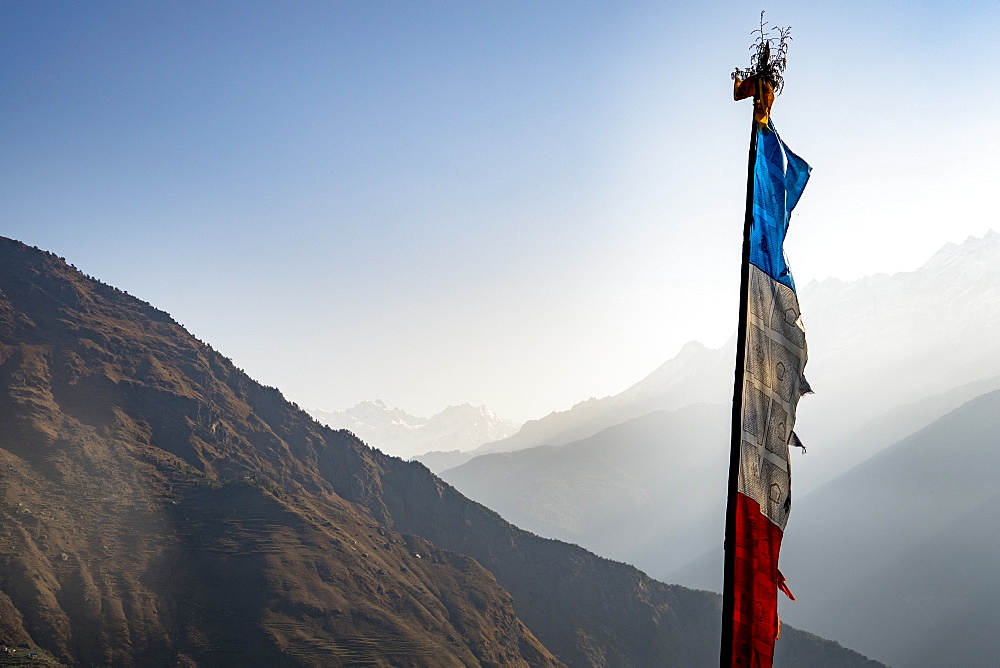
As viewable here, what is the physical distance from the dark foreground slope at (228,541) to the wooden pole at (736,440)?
7242 cm

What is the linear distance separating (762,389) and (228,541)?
284 feet

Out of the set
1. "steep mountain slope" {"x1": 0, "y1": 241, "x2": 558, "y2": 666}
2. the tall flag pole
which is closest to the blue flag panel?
the tall flag pole

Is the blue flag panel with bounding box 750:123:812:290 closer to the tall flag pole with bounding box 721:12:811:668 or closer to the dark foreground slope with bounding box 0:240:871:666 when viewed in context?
the tall flag pole with bounding box 721:12:811:668

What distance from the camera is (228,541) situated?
80.7m

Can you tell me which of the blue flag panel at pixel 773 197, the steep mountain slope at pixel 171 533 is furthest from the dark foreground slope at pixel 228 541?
the blue flag panel at pixel 773 197

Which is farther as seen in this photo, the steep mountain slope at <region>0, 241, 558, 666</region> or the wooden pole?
the steep mountain slope at <region>0, 241, 558, 666</region>

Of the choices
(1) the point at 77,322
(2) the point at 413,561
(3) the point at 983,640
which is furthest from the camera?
(3) the point at 983,640

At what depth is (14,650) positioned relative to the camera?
184 feet

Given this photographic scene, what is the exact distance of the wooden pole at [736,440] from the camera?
231 inches

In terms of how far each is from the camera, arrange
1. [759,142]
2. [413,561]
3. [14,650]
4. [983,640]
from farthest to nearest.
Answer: [983,640] → [413,561] → [14,650] → [759,142]

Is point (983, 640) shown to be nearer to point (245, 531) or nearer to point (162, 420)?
point (245, 531)

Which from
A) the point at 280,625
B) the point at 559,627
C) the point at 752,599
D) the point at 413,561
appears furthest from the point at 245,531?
the point at 752,599

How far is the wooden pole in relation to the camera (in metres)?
5.87

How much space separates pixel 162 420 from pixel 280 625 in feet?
149
